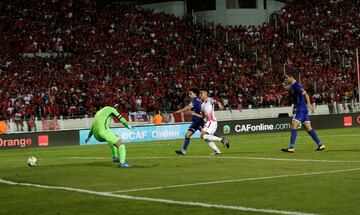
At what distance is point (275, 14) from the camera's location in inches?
2739

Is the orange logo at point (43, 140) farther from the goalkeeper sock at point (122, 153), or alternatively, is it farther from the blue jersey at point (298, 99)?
the goalkeeper sock at point (122, 153)

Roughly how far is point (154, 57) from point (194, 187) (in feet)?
143

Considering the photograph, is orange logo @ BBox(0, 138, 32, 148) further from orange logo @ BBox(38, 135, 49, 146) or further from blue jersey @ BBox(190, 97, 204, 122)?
blue jersey @ BBox(190, 97, 204, 122)

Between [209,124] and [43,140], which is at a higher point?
[209,124]

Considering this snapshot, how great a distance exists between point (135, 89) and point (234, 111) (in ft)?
25.3

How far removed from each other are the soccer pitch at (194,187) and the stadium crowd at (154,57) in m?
25.5

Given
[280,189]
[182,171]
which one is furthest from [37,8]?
[280,189]

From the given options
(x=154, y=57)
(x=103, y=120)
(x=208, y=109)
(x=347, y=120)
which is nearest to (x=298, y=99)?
(x=208, y=109)

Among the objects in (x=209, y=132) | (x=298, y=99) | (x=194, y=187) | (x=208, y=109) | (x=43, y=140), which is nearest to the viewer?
(x=194, y=187)

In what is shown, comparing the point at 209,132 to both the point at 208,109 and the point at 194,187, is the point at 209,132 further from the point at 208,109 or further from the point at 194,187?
the point at 194,187

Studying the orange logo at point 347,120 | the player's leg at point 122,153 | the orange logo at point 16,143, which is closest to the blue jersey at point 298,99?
the player's leg at point 122,153

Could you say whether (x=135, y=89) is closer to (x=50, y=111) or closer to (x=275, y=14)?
(x=50, y=111)

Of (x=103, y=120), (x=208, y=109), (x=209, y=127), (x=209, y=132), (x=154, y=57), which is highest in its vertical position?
(x=154, y=57)

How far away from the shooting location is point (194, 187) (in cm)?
1278
